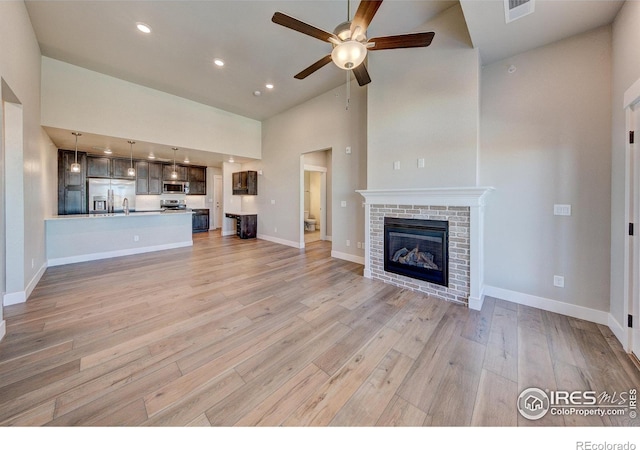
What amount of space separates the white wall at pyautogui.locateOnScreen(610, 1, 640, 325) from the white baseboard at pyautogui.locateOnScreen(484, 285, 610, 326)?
0.16 m

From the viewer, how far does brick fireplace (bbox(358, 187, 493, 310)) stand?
2.72m

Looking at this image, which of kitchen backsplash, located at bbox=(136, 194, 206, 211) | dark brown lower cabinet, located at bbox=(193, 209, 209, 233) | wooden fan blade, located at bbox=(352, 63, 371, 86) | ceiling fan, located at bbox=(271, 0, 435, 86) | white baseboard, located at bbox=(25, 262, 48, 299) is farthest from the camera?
dark brown lower cabinet, located at bbox=(193, 209, 209, 233)

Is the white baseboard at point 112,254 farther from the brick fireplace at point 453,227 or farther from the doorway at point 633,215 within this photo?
the doorway at point 633,215

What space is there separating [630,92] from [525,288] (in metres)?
2.07

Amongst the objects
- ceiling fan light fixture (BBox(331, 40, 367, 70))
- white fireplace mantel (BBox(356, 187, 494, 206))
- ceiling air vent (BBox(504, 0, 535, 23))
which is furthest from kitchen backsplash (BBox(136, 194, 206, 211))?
ceiling air vent (BBox(504, 0, 535, 23))

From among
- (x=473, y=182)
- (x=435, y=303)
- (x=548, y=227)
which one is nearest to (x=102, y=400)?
(x=435, y=303)

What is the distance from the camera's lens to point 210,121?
5934 mm

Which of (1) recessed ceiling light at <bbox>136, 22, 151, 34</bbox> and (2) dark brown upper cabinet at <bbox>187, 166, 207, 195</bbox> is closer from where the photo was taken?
(1) recessed ceiling light at <bbox>136, 22, 151, 34</bbox>

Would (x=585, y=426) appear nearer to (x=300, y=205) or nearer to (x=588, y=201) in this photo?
(x=588, y=201)

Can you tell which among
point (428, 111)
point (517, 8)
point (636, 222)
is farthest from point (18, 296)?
point (636, 222)

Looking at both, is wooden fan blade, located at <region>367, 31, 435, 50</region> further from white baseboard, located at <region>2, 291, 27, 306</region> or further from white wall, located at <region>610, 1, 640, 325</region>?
white baseboard, located at <region>2, 291, 27, 306</region>

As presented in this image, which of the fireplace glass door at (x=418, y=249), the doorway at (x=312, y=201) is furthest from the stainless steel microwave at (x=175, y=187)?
the fireplace glass door at (x=418, y=249)

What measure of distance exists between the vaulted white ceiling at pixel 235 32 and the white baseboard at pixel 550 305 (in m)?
2.87

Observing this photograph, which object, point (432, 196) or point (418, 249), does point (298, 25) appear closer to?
point (432, 196)
